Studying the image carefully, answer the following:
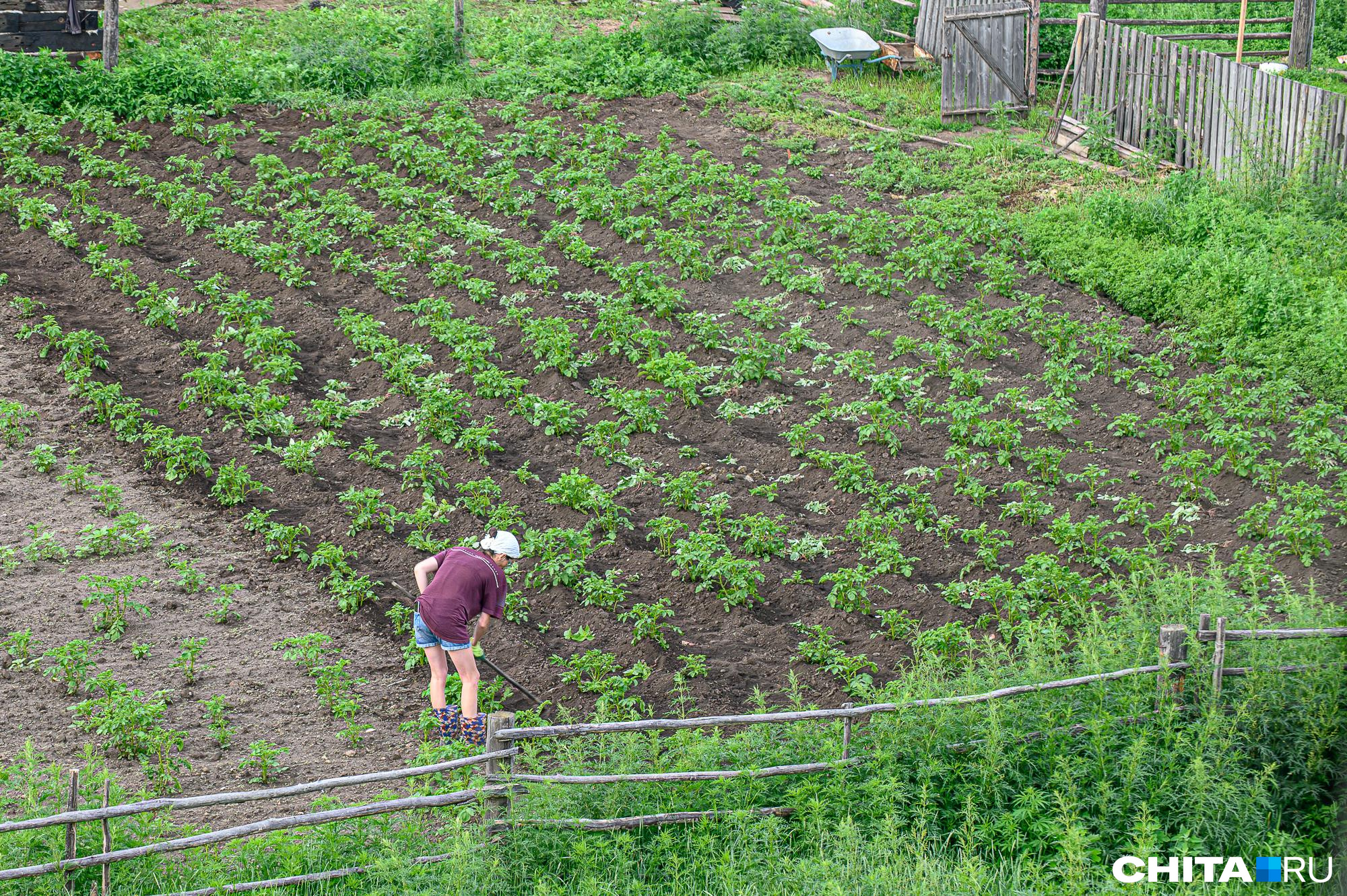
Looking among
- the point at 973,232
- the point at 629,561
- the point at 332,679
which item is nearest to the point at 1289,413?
the point at 973,232

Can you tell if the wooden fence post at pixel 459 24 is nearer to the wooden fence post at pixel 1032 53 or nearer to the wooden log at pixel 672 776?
the wooden fence post at pixel 1032 53

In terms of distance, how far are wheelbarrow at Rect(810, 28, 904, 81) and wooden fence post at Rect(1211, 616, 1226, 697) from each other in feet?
44.8

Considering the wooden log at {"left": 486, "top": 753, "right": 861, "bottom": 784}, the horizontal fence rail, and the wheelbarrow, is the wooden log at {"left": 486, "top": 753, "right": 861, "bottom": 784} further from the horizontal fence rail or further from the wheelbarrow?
the wheelbarrow

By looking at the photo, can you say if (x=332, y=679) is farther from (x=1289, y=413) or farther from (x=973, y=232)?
(x=973, y=232)

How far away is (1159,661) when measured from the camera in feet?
25.4

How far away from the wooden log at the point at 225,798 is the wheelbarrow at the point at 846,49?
14880mm

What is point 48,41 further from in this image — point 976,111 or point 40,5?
point 976,111

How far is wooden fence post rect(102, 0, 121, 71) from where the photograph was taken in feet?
59.2

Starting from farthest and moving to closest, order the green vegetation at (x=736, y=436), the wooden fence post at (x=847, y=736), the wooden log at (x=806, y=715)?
the wooden fence post at (x=847, y=736) < the green vegetation at (x=736, y=436) < the wooden log at (x=806, y=715)

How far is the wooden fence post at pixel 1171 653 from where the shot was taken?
302 inches

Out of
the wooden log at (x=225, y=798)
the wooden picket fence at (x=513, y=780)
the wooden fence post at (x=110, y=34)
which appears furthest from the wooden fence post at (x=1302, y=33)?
the wooden log at (x=225, y=798)

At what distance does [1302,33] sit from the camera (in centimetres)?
1920

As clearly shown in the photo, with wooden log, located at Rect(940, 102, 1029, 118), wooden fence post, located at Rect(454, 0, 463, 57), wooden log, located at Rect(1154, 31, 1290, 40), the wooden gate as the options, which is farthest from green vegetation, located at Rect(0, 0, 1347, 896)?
wooden log, located at Rect(1154, 31, 1290, 40)

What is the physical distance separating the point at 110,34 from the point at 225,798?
1478 cm
